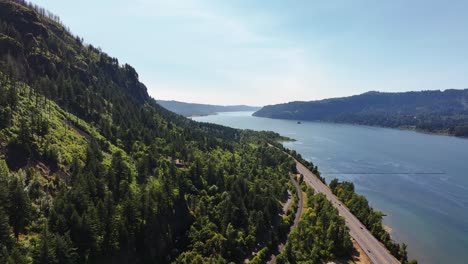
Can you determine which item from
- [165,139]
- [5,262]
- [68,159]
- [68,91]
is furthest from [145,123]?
[5,262]

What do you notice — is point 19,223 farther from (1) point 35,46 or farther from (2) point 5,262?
(1) point 35,46

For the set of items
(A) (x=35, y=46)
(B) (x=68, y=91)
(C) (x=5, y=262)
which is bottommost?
(C) (x=5, y=262)

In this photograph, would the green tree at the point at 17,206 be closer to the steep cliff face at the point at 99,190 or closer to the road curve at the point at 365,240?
the steep cliff face at the point at 99,190

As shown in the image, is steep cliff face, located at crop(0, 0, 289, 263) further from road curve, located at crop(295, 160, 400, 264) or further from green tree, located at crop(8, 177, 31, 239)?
road curve, located at crop(295, 160, 400, 264)

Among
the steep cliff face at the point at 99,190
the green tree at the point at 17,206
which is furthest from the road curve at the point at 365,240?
the green tree at the point at 17,206

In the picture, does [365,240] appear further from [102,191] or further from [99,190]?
[99,190]

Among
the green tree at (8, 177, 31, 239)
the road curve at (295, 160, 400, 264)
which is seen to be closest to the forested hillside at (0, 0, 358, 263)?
the green tree at (8, 177, 31, 239)

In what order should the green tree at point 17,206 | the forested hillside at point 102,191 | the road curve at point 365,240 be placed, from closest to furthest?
1. the green tree at point 17,206
2. the forested hillside at point 102,191
3. the road curve at point 365,240

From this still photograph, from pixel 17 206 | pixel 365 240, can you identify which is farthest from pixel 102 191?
pixel 365 240
